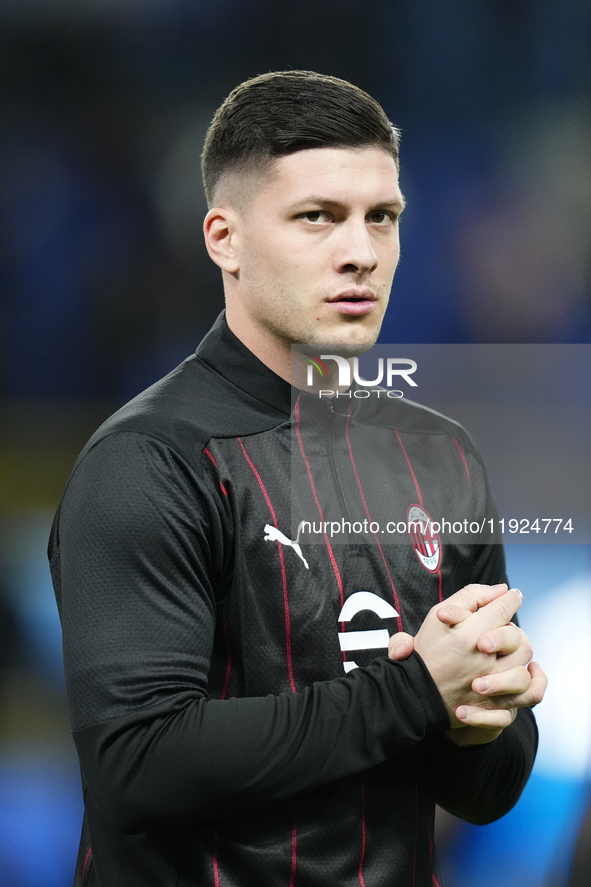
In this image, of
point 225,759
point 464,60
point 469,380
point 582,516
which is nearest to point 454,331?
point 469,380

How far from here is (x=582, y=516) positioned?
4.88 feet

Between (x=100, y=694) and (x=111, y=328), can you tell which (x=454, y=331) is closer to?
(x=111, y=328)

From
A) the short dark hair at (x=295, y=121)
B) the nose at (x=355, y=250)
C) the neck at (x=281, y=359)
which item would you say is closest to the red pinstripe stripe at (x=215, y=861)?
the neck at (x=281, y=359)

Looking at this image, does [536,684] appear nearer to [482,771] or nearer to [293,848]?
[482,771]

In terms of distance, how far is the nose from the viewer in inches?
34.6

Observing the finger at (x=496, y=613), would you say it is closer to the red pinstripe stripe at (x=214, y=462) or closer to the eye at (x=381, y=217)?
the red pinstripe stripe at (x=214, y=462)

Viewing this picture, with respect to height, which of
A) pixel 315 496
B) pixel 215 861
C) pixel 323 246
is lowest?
pixel 215 861

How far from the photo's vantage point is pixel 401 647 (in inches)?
30.5

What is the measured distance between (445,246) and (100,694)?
126cm

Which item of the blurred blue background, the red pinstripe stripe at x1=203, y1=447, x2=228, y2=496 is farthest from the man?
the blurred blue background

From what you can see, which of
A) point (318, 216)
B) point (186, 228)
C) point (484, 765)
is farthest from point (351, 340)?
point (186, 228)

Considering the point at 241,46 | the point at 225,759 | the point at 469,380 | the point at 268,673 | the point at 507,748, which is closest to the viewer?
the point at 225,759

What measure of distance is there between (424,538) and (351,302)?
0.29 metres

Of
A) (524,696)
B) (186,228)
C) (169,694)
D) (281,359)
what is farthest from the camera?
(186,228)
